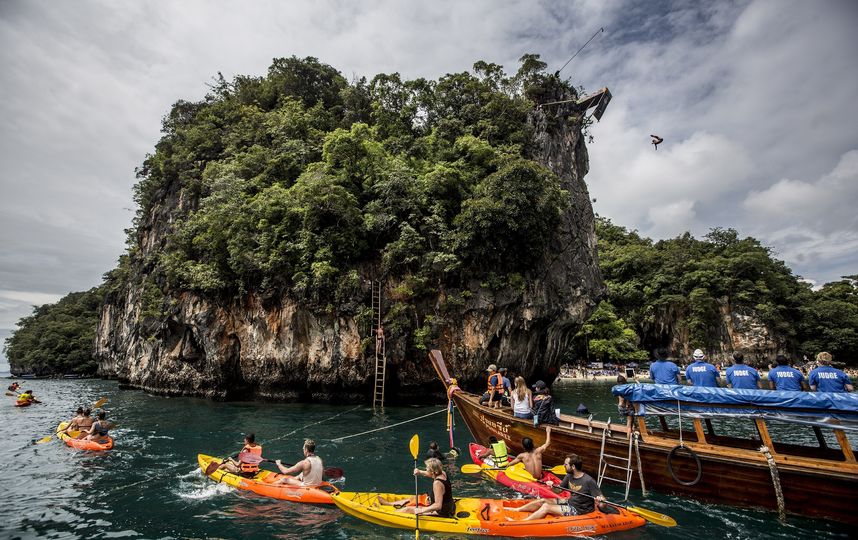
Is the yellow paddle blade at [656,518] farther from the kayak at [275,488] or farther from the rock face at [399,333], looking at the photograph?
the rock face at [399,333]

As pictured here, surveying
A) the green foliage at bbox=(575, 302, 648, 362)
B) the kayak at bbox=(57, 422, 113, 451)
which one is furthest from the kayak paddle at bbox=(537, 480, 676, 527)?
the green foliage at bbox=(575, 302, 648, 362)

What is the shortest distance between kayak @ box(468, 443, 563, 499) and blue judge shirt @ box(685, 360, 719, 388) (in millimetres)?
3610

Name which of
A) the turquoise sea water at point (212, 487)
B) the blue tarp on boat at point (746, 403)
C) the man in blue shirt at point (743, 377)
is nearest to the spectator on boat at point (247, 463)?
the turquoise sea water at point (212, 487)

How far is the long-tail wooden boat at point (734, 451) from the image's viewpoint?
6547 millimetres

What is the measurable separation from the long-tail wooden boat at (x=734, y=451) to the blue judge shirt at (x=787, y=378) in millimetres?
766

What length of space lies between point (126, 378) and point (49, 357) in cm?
3167

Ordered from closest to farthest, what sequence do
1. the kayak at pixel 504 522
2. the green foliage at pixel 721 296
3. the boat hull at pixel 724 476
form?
1. the kayak at pixel 504 522
2. the boat hull at pixel 724 476
3. the green foliage at pixel 721 296

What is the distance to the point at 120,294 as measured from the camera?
37.6m

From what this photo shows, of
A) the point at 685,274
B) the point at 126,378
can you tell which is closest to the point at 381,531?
the point at 126,378

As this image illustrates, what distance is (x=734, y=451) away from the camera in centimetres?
737

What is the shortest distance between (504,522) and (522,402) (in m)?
4.13

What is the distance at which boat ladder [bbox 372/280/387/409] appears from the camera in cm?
1836

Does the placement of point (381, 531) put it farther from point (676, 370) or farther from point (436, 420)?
point (436, 420)

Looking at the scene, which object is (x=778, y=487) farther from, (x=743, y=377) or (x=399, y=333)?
(x=399, y=333)
